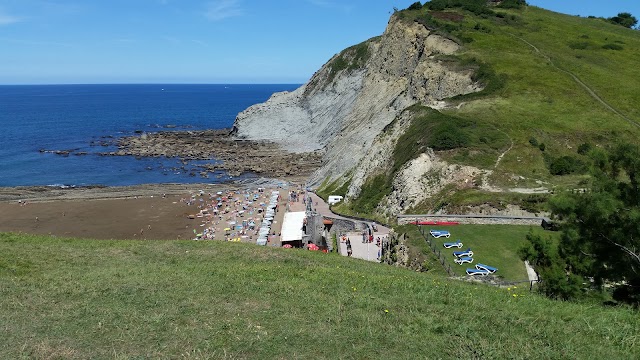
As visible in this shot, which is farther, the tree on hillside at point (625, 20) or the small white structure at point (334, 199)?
the tree on hillside at point (625, 20)

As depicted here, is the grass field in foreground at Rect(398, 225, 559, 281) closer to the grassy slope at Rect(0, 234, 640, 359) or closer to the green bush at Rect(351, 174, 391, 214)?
the grassy slope at Rect(0, 234, 640, 359)

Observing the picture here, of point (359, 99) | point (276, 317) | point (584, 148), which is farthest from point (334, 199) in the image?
point (276, 317)

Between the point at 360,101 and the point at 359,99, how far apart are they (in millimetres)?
1628

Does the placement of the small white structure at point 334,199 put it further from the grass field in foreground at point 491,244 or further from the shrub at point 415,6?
the shrub at point 415,6

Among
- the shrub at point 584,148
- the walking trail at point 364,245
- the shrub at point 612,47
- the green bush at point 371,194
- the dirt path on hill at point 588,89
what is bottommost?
the walking trail at point 364,245

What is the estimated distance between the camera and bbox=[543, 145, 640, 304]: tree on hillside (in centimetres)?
1765

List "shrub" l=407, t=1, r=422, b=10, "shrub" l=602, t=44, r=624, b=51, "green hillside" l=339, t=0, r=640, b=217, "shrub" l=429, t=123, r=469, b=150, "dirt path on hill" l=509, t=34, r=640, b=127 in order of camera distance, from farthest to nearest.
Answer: "shrub" l=407, t=1, r=422, b=10, "shrub" l=602, t=44, r=624, b=51, "dirt path on hill" l=509, t=34, r=640, b=127, "shrub" l=429, t=123, r=469, b=150, "green hillside" l=339, t=0, r=640, b=217

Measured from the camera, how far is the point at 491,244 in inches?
1217

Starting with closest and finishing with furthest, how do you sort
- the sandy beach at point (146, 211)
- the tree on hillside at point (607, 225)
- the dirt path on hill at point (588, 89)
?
the tree on hillside at point (607, 225), the dirt path on hill at point (588, 89), the sandy beach at point (146, 211)

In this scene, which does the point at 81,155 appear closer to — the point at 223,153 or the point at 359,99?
the point at 223,153

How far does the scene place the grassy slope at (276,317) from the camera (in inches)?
442

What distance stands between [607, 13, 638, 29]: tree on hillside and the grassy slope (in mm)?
125947

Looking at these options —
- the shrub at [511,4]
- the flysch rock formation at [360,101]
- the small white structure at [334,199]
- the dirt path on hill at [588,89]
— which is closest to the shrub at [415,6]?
the flysch rock formation at [360,101]

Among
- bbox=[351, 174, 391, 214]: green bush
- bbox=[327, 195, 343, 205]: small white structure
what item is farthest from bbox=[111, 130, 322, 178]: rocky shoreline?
bbox=[351, 174, 391, 214]: green bush
